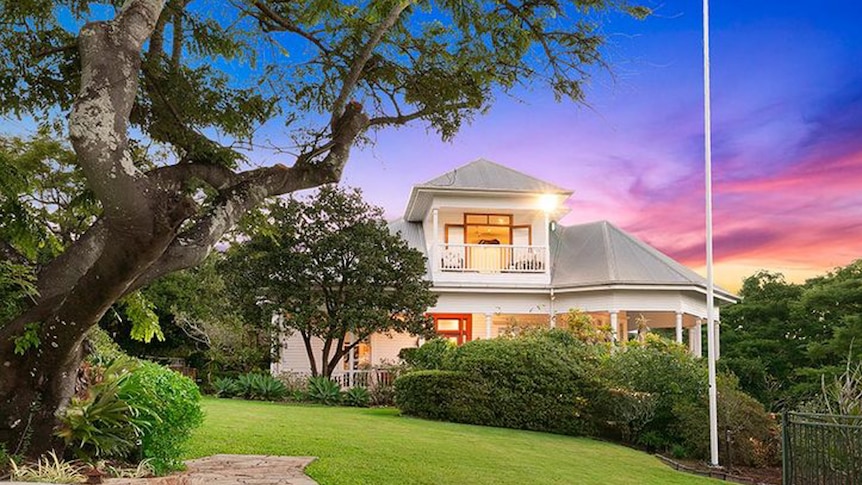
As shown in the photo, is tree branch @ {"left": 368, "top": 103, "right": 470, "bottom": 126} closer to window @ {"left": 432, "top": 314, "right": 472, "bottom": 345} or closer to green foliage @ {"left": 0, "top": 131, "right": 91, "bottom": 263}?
green foliage @ {"left": 0, "top": 131, "right": 91, "bottom": 263}

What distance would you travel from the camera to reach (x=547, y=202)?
23.6 metres

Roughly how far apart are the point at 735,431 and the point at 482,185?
A: 40.5 feet

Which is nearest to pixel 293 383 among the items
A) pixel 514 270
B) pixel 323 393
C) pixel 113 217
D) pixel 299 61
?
pixel 323 393

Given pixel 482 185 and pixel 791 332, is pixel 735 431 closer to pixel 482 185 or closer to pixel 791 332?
pixel 482 185

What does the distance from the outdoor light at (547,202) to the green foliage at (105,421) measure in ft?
58.5

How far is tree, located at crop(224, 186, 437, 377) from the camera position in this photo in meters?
19.9

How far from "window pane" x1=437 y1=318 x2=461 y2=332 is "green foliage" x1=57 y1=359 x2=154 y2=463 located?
18.2 meters

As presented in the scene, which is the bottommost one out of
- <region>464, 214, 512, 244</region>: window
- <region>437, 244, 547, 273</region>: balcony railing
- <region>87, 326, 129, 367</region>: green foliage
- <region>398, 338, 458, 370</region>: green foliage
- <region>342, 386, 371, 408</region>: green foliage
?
<region>342, 386, 371, 408</region>: green foliage

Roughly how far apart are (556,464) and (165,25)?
7793mm

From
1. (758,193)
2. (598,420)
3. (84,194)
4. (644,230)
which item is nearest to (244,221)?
(84,194)

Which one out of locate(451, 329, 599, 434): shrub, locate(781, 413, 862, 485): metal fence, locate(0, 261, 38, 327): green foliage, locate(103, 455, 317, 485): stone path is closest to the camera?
locate(0, 261, 38, 327): green foliage

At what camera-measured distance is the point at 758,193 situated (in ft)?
70.2

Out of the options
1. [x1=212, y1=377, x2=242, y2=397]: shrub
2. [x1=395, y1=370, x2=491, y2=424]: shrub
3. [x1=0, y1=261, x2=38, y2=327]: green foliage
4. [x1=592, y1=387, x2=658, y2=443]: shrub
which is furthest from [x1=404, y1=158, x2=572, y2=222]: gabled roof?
[x1=0, y1=261, x2=38, y2=327]: green foliage

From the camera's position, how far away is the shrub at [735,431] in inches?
524
